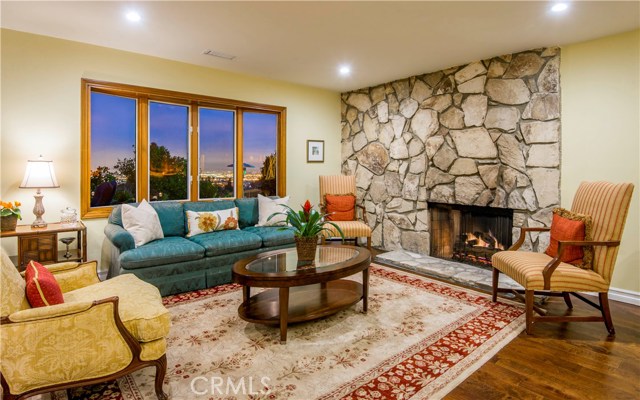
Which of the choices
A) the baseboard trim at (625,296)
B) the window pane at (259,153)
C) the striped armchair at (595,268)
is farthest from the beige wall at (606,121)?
the window pane at (259,153)

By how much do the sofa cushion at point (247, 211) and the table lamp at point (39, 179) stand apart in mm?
2025

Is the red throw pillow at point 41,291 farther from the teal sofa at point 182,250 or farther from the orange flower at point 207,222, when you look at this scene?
the orange flower at point 207,222

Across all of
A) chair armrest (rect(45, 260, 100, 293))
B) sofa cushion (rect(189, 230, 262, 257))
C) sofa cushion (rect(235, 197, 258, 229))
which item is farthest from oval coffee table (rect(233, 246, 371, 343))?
sofa cushion (rect(235, 197, 258, 229))

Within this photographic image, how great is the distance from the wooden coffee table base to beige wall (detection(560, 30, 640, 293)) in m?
2.62

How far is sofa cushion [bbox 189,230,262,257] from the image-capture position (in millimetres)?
3847

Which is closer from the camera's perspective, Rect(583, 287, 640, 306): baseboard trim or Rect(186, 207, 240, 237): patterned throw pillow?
Rect(583, 287, 640, 306): baseboard trim

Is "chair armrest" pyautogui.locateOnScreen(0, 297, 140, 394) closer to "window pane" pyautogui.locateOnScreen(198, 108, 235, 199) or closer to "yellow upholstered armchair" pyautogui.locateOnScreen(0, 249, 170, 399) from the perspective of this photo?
"yellow upholstered armchair" pyautogui.locateOnScreen(0, 249, 170, 399)

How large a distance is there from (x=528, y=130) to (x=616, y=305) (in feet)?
6.46

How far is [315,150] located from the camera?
19.7 feet

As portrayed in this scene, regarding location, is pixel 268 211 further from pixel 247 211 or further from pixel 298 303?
pixel 298 303

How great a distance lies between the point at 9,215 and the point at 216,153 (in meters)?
2.41

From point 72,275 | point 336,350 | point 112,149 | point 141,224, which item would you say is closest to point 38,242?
point 141,224

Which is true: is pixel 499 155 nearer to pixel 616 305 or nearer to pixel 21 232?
pixel 616 305

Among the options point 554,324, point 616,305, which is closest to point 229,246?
point 554,324
